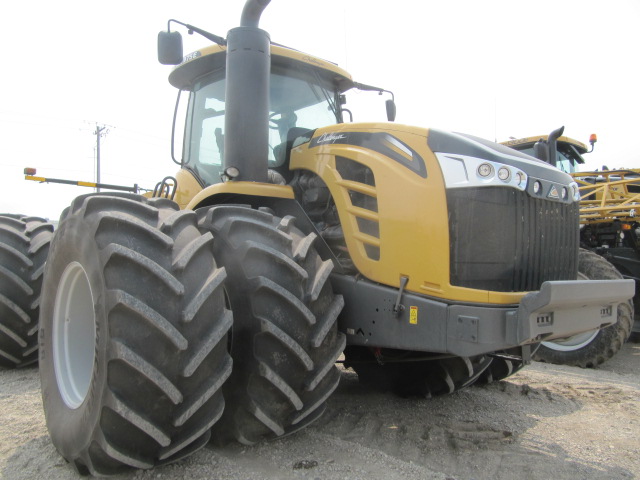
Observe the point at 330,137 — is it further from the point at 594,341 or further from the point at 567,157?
the point at 567,157

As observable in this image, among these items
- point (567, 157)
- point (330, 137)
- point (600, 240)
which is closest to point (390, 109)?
point (330, 137)

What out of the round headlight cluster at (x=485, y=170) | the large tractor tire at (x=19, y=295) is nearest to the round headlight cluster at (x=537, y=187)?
the round headlight cluster at (x=485, y=170)

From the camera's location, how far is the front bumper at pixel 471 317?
2398 millimetres

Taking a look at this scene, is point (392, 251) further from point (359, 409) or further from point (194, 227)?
point (359, 409)

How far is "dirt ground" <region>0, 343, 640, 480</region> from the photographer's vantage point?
248 cm

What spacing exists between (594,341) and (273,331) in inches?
177

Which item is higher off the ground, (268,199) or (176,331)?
(268,199)

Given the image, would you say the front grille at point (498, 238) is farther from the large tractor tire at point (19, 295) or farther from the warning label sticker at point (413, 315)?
the large tractor tire at point (19, 295)

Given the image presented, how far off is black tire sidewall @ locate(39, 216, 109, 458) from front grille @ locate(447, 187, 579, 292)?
164 centimetres

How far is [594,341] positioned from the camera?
554 centimetres

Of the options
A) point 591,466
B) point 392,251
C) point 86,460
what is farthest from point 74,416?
point 591,466

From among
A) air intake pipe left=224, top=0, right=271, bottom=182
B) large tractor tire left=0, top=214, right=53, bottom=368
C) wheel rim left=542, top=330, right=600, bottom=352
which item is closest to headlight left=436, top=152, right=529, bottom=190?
air intake pipe left=224, top=0, right=271, bottom=182

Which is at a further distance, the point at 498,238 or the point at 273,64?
the point at 273,64

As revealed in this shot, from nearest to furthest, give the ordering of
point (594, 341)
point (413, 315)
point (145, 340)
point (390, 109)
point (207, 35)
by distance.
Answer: point (145, 340)
point (413, 315)
point (207, 35)
point (390, 109)
point (594, 341)
